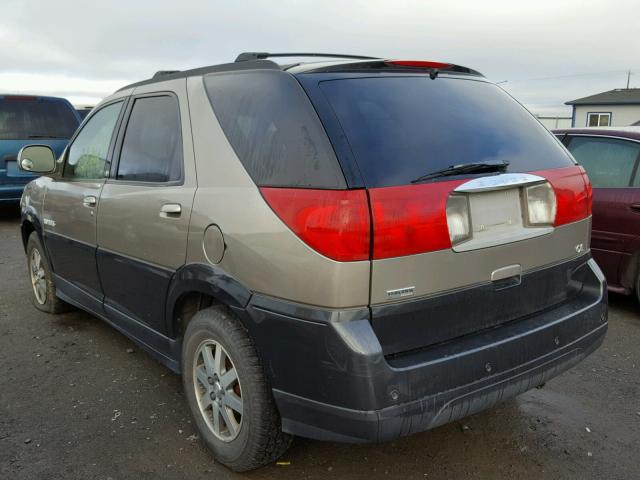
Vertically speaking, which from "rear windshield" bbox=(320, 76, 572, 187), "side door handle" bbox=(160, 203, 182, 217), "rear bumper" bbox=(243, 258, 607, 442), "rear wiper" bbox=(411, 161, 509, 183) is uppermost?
"rear windshield" bbox=(320, 76, 572, 187)

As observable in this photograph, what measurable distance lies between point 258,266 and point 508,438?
5.45 ft

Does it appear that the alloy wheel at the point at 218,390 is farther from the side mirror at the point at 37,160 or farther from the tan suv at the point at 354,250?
the side mirror at the point at 37,160

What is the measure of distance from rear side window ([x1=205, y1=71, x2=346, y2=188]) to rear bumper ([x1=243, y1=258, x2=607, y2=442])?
0.51 m

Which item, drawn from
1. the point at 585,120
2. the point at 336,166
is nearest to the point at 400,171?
the point at 336,166

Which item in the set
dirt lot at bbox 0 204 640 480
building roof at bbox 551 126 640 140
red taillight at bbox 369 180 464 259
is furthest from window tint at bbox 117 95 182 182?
building roof at bbox 551 126 640 140

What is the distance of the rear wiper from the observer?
7.59 ft

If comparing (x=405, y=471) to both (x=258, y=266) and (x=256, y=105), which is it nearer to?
(x=258, y=266)

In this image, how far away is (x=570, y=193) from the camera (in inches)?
108

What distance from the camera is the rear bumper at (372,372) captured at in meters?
2.15

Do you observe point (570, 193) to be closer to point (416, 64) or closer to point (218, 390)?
point (416, 64)

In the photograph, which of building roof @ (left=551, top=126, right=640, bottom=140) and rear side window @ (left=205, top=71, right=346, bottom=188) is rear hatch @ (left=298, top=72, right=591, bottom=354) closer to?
rear side window @ (left=205, top=71, right=346, bottom=188)

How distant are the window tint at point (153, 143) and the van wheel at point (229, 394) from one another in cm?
83

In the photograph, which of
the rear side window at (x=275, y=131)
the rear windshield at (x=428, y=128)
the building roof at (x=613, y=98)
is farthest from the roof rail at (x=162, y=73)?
the building roof at (x=613, y=98)

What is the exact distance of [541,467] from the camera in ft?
9.14
